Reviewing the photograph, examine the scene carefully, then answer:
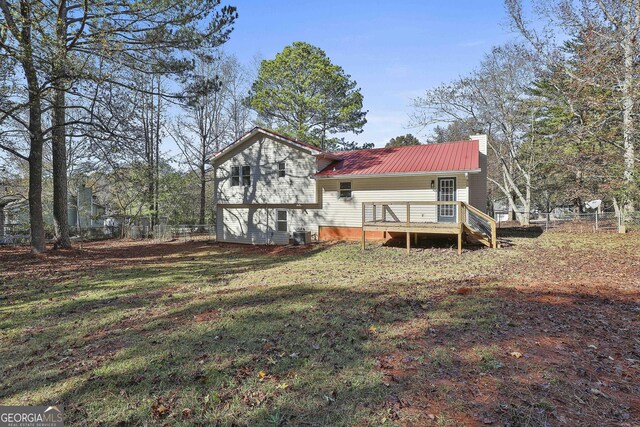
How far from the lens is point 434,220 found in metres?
14.1

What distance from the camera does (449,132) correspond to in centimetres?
4000

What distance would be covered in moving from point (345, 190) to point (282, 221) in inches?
152

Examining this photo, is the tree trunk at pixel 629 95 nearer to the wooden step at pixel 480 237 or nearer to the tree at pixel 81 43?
the wooden step at pixel 480 237

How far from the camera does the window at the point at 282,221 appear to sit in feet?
58.2

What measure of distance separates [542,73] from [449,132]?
2615 cm

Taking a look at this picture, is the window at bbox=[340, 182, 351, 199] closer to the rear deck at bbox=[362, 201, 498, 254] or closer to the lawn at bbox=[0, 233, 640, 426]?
the rear deck at bbox=[362, 201, 498, 254]

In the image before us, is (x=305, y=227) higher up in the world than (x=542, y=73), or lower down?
lower down

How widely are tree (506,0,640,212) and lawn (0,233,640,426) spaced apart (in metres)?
6.28

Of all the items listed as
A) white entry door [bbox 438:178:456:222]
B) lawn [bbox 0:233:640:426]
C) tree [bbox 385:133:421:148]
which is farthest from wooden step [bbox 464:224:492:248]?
tree [bbox 385:133:421:148]

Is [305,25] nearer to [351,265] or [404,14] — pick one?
[404,14]

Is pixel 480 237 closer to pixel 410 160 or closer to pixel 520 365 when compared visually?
pixel 410 160

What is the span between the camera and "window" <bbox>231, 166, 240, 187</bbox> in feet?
61.2

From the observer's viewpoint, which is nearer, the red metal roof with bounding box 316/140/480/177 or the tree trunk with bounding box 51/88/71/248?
the tree trunk with bounding box 51/88/71/248

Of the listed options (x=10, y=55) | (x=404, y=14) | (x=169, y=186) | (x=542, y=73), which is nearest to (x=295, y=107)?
(x=169, y=186)
